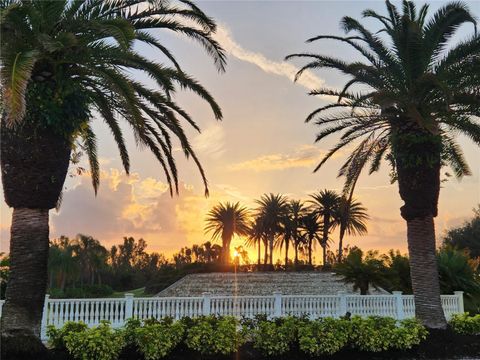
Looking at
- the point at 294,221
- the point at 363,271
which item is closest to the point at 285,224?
the point at 294,221

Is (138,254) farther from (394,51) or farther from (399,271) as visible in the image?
(394,51)

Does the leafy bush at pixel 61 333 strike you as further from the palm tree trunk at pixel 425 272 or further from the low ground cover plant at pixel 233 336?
the palm tree trunk at pixel 425 272

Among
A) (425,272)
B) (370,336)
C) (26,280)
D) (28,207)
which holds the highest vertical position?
(28,207)

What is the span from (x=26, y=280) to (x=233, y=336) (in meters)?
4.44

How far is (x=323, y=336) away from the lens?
36.9ft

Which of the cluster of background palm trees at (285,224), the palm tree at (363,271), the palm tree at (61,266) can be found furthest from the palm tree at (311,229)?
the palm tree at (363,271)

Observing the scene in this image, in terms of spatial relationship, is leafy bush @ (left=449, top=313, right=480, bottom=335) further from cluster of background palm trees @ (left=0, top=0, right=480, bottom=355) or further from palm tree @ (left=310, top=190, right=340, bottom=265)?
palm tree @ (left=310, top=190, right=340, bottom=265)

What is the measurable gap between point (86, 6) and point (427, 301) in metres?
11.1

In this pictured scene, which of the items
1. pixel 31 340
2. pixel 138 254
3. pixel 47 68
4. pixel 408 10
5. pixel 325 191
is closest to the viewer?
pixel 31 340

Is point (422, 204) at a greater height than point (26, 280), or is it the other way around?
point (422, 204)

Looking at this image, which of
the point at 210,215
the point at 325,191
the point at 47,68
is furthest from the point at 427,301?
the point at 210,215

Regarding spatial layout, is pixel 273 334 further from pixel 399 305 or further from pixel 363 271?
pixel 363 271

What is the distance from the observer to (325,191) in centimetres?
6538

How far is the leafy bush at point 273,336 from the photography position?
11.0 m
